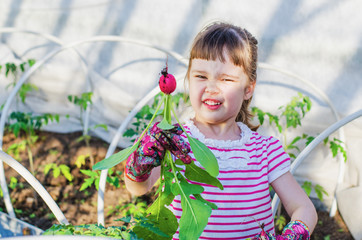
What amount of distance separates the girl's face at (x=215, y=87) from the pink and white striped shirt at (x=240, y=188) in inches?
3.7

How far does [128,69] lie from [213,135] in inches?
63.5

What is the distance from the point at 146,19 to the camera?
2557 mm

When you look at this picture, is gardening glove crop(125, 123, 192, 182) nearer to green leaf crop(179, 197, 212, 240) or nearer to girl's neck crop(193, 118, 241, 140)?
green leaf crop(179, 197, 212, 240)

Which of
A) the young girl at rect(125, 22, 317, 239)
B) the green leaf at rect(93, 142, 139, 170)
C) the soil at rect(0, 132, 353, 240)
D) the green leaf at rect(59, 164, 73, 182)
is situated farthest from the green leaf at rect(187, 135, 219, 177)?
the green leaf at rect(59, 164, 73, 182)

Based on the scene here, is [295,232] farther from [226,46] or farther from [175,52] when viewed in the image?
[175,52]

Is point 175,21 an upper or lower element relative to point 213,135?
upper

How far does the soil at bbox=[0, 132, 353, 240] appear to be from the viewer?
2.05 metres

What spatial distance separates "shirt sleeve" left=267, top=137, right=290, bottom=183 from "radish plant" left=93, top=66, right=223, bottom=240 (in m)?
0.35

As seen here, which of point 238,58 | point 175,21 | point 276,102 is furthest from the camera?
point 175,21

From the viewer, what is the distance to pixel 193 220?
0.68 meters

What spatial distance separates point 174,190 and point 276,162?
447 mm

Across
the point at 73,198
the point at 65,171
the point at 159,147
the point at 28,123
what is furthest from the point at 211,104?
the point at 28,123

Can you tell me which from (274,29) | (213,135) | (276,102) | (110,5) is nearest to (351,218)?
(276,102)

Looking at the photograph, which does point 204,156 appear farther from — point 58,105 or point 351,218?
point 58,105
